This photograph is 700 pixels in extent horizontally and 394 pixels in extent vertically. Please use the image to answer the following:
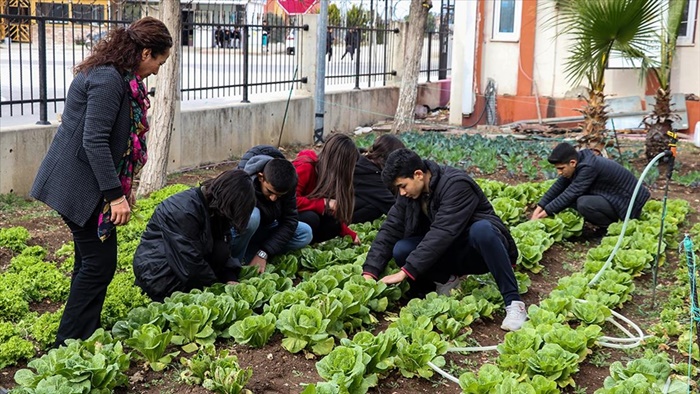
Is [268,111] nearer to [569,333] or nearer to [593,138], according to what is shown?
[593,138]

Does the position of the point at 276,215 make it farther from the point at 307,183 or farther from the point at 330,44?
the point at 330,44

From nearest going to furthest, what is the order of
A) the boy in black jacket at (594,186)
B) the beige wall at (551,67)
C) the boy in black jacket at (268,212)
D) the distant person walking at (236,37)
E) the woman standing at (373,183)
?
1. the boy in black jacket at (268,212)
2. the woman standing at (373,183)
3. the boy in black jacket at (594,186)
4. the distant person walking at (236,37)
5. the beige wall at (551,67)

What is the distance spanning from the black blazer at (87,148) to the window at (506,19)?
43.2 feet

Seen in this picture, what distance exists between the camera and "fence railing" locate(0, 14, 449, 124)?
10.3 metres

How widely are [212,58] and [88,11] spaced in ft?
9.47

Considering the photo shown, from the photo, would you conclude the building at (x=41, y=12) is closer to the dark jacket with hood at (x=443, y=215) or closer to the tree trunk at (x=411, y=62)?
the tree trunk at (x=411, y=62)

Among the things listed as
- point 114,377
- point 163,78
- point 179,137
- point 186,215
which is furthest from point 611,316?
point 179,137

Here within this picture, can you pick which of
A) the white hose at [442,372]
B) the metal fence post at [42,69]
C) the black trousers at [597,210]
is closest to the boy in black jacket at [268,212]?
the white hose at [442,372]

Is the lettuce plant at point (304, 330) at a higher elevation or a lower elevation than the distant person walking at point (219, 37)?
lower

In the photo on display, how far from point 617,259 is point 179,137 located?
6456mm

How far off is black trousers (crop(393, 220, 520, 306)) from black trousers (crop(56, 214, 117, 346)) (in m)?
2.13

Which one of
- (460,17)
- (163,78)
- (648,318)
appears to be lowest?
(648,318)

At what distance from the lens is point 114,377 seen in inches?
176

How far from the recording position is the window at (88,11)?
10.9 metres
